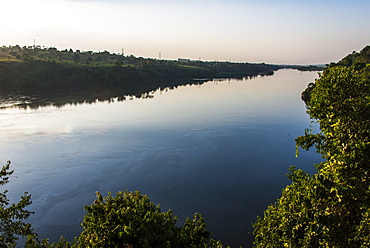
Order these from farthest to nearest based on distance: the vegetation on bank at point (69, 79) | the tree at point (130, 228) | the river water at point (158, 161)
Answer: the vegetation on bank at point (69, 79) < the river water at point (158, 161) < the tree at point (130, 228)

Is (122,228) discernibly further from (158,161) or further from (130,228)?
(158,161)

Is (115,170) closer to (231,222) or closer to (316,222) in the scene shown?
(231,222)

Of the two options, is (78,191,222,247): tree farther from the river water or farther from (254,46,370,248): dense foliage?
the river water

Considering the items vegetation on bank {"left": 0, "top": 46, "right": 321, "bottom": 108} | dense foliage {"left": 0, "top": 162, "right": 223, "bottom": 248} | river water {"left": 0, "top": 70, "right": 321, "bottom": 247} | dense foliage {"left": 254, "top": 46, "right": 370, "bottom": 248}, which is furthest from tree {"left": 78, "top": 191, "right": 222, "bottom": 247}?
vegetation on bank {"left": 0, "top": 46, "right": 321, "bottom": 108}

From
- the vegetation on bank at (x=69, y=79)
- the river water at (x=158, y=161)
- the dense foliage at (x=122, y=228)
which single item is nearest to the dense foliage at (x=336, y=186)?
the dense foliage at (x=122, y=228)

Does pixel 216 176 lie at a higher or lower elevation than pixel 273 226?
lower

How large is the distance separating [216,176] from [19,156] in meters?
18.0

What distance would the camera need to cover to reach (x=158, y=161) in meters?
24.1

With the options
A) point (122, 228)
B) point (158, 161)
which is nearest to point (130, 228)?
point (122, 228)

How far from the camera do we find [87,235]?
8117 mm

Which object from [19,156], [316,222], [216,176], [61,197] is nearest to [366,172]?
[316,222]

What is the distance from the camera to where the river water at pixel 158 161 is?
55.2 feet

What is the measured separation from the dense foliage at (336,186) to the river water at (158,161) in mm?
6525

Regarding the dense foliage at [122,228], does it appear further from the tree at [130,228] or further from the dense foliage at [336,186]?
the dense foliage at [336,186]
